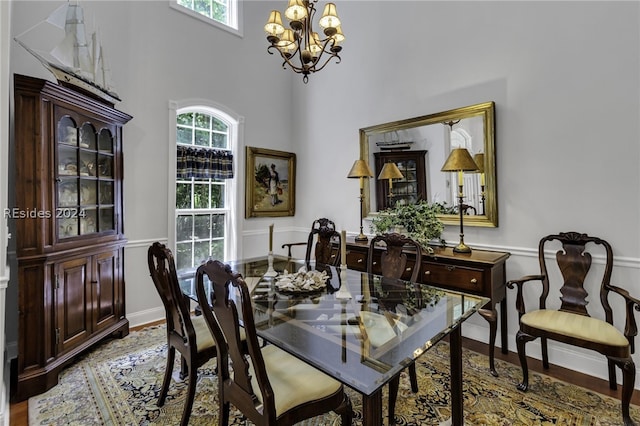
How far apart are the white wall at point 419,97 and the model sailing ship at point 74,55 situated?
1.87 feet

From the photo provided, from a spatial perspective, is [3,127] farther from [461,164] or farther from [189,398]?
[461,164]

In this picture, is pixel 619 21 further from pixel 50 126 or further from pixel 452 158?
pixel 50 126

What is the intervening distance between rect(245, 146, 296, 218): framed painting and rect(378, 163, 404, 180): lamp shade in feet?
5.57

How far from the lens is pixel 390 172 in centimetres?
368

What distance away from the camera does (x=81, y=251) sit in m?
2.59

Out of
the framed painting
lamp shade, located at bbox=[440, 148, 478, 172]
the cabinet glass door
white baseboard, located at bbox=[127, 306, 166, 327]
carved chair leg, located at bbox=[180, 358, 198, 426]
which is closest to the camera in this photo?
Answer: carved chair leg, located at bbox=[180, 358, 198, 426]

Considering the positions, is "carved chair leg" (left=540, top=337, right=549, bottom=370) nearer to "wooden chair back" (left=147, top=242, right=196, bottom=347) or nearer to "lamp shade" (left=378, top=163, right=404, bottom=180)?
"lamp shade" (left=378, top=163, right=404, bottom=180)

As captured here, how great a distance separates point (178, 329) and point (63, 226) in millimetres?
1386

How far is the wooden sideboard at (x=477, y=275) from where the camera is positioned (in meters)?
2.51

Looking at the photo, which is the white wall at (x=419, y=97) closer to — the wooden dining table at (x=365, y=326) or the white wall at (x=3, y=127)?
the wooden dining table at (x=365, y=326)

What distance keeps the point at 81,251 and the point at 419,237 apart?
2.92 metres

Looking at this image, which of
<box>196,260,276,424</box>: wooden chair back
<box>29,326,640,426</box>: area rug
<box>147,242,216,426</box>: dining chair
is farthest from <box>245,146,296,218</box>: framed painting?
<box>196,260,276,424</box>: wooden chair back

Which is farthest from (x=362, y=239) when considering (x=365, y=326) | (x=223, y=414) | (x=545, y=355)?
(x=223, y=414)

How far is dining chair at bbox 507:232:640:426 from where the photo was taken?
1899 millimetres
